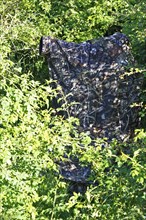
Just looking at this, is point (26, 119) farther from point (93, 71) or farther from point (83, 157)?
point (93, 71)

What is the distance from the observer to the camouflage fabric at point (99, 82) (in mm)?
4082

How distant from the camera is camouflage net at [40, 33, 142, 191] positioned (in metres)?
4.08

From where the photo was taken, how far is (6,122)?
262cm

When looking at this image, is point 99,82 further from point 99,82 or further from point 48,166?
point 48,166

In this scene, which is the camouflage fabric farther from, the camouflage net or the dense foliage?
the dense foliage

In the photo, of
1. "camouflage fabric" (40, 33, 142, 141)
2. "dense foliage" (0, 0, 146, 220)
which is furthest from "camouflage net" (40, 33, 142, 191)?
"dense foliage" (0, 0, 146, 220)

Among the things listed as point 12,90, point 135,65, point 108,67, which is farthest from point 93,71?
point 12,90

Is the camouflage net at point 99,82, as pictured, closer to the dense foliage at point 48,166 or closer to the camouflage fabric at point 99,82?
the camouflage fabric at point 99,82

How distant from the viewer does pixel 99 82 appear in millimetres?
4160

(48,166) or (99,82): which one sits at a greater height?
(99,82)

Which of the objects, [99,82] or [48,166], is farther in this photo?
[99,82]

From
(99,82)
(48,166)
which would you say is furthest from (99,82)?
(48,166)

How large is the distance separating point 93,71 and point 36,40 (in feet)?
3.65

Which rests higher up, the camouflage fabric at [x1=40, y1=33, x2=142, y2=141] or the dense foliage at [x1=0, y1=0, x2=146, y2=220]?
the camouflage fabric at [x1=40, y1=33, x2=142, y2=141]
